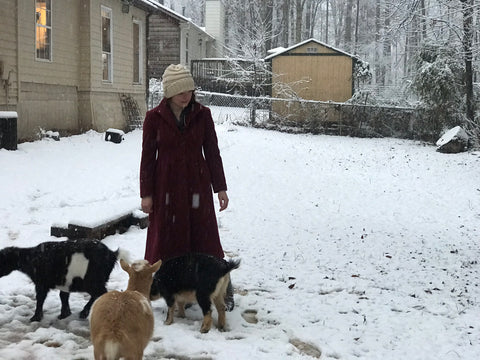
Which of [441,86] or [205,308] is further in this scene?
[441,86]

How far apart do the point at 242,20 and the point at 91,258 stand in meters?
40.9

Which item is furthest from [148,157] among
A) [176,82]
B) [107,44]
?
[107,44]

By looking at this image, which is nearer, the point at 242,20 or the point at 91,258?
the point at 91,258

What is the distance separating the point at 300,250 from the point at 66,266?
3.49 metres

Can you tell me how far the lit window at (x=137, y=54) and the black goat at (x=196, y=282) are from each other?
16.0m

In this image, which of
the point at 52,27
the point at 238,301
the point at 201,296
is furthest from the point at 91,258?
the point at 52,27

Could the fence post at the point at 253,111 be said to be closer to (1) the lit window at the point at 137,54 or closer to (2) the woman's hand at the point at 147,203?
(1) the lit window at the point at 137,54

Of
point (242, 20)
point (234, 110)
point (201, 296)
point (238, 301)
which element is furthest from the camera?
point (242, 20)

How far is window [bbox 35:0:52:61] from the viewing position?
42.2 ft

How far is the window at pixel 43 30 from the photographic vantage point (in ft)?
42.2

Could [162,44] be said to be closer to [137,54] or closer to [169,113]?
[137,54]

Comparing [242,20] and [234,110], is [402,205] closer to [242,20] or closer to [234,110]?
→ [234,110]

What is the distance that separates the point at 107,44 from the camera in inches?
650

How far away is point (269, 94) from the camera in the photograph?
2470 centimetres
